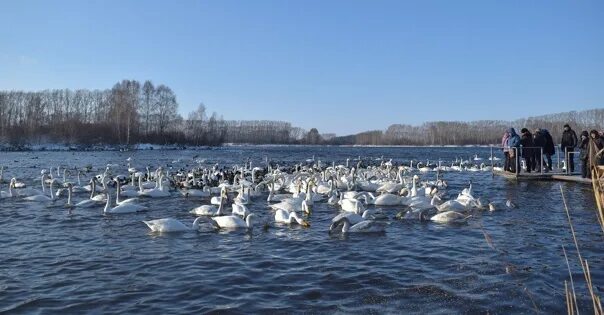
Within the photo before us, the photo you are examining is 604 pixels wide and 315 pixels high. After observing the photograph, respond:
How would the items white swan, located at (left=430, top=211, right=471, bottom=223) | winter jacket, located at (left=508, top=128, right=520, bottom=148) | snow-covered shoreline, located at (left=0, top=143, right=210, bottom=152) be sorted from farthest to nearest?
1. snow-covered shoreline, located at (left=0, top=143, right=210, bottom=152)
2. winter jacket, located at (left=508, top=128, right=520, bottom=148)
3. white swan, located at (left=430, top=211, right=471, bottom=223)

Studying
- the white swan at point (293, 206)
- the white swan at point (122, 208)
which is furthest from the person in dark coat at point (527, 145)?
the white swan at point (122, 208)

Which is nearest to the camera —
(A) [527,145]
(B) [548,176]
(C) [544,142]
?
(B) [548,176]

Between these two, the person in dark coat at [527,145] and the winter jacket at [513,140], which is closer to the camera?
the winter jacket at [513,140]

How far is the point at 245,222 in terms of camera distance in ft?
38.8

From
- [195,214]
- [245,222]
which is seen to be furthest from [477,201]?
[195,214]

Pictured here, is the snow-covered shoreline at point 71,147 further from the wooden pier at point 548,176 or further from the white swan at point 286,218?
the white swan at point 286,218

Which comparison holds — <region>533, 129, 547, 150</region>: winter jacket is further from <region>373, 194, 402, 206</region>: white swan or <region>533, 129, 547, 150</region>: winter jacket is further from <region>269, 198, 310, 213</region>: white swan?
<region>269, 198, 310, 213</region>: white swan

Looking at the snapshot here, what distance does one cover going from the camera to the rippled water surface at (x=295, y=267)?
6.45 metres

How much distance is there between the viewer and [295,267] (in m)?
8.27

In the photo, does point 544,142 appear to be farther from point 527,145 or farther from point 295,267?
point 295,267

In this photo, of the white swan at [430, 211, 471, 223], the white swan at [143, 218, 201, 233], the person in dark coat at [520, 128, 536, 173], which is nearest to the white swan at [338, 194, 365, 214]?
the white swan at [430, 211, 471, 223]

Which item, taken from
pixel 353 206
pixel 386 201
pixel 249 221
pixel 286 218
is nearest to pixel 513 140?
pixel 386 201

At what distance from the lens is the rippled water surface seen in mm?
6445

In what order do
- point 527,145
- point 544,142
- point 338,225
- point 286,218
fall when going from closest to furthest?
point 338,225
point 286,218
point 544,142
point 527,145
